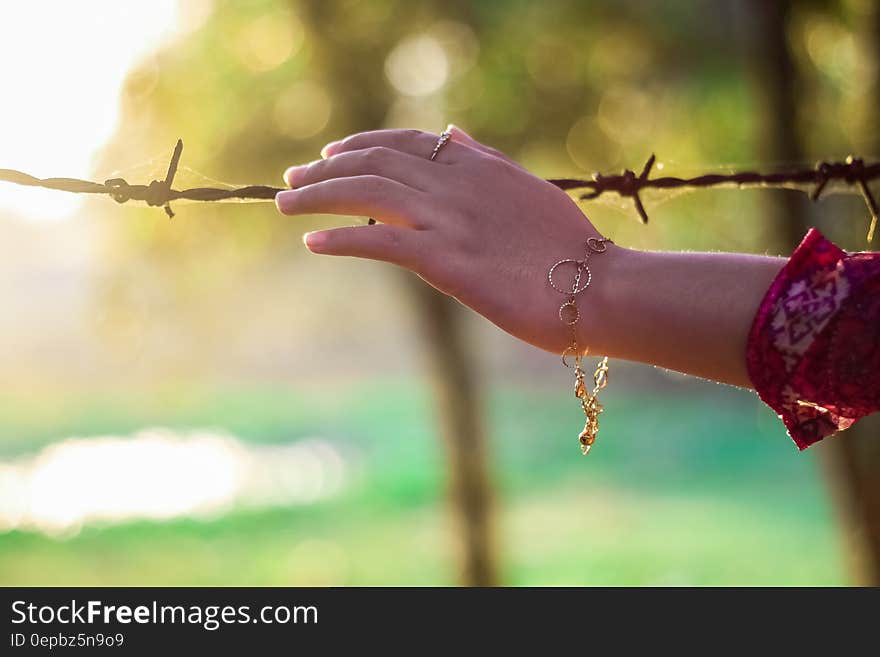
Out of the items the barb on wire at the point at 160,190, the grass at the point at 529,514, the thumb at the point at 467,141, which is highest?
the grass at the point at 529,514

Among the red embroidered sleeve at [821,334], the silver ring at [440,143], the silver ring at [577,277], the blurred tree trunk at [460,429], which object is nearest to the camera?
the red embroidered sleeve at [821,334]

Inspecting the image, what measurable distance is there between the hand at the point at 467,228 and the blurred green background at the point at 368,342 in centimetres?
51

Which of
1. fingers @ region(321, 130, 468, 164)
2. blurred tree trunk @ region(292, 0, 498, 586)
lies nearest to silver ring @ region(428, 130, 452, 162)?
fingers @ region(321, 130, 468, 164)

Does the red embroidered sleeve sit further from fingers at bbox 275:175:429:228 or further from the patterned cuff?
fingers at bbox 275:175:429:228

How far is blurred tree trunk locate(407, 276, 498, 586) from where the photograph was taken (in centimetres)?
823

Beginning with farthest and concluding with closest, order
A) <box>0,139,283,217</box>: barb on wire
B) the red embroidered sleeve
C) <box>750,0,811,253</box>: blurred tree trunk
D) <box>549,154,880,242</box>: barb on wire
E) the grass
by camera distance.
→ the grass, <box>750,0,811,253</box>: blurred tree trunk, <box>549,154,880,242</box>: barb on wire, <box>0,139,283,217</box>: barb on wire, the red embroidered sleeve

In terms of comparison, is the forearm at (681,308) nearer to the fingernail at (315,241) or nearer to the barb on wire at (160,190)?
the fingernail at (315,241)

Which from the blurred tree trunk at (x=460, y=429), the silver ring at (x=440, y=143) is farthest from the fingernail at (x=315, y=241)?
the blurred tree trunk at (x=460, y=429)

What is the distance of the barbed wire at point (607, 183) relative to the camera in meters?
1.63

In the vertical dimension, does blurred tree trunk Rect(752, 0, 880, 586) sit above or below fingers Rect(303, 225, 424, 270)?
above

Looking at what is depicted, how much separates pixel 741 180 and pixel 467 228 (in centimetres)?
→ 82

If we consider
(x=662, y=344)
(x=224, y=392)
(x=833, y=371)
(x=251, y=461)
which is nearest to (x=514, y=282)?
(x=662, y=344)

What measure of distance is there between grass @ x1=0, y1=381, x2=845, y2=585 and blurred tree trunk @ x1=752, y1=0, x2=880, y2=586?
4585mm

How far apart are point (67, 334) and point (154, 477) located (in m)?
10.2
